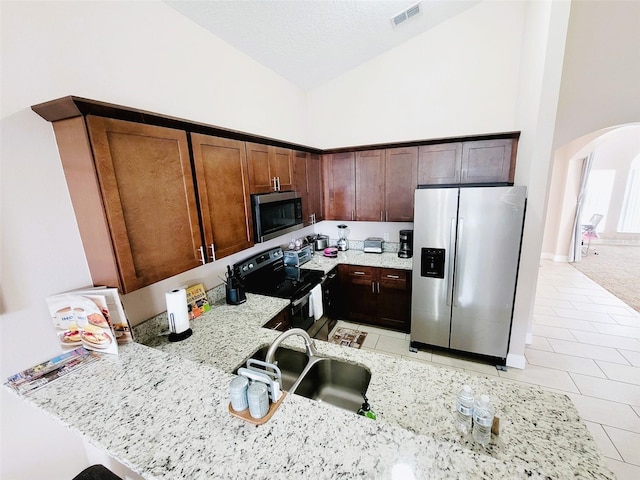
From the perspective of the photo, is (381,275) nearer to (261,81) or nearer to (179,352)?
(179,352)

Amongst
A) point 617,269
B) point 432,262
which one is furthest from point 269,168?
point 617,269

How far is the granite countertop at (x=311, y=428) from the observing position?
0.71 meters

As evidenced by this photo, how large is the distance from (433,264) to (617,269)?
5.57 metres

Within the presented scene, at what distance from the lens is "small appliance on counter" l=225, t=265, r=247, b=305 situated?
2.07 metres

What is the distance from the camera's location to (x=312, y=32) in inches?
95.4

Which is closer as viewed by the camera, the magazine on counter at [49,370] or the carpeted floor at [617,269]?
the magazine on counter at [49,370]

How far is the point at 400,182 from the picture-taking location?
313 centimetres

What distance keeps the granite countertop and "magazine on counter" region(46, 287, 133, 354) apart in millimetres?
115

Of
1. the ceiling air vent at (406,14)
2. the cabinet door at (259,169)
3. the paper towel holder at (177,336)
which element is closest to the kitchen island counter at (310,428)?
the paper towel holder at (177,336)

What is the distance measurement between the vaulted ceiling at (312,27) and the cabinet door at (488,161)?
1455 mm

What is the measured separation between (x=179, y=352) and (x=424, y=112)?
3486mm

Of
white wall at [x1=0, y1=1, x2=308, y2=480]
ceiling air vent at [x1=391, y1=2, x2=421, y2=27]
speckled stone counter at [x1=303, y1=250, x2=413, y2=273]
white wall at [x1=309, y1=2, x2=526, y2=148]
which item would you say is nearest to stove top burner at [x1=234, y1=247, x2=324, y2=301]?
speckled stone counter at [x1=303, y1=250, x2=413, y2=273]

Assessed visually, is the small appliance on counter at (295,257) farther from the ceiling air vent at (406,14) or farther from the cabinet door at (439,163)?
the ceiling air vent at (406,14)

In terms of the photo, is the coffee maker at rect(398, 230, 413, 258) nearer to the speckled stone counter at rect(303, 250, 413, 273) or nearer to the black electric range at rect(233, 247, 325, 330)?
the speckled stone counter at rect(303, 250, 413, 273)
